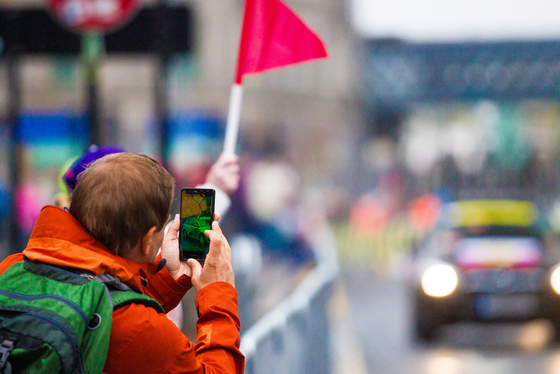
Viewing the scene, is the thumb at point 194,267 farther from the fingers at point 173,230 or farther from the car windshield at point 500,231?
the car windshield at point 500,231

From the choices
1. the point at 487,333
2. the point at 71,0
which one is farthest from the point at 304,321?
the point at 487,333

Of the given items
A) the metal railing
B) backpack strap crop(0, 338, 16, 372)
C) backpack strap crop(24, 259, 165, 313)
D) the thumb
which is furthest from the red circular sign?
backpack strap crop(0, 338, 16, 372)

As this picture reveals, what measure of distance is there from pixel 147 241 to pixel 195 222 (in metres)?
0.23

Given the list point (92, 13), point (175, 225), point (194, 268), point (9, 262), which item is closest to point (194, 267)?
point (194, 268)

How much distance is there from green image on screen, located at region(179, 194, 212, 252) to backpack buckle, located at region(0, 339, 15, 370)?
58 centimetres

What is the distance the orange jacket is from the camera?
6.52 feet

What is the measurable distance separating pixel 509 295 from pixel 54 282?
313 inches

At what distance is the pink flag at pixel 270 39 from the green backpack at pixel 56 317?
1.59 m

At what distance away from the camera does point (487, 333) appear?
10.8 meters

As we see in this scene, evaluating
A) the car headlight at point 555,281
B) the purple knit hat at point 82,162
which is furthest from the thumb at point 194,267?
the car headlight at point 555,281

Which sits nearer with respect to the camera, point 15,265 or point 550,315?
point 15,265

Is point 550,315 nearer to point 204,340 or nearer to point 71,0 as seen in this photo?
point 71,0

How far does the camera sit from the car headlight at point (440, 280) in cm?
941

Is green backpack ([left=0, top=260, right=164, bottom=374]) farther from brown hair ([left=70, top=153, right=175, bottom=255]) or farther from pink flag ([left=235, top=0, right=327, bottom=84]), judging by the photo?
pink flag ([left=235, top=0, right=327, bottom=84])
